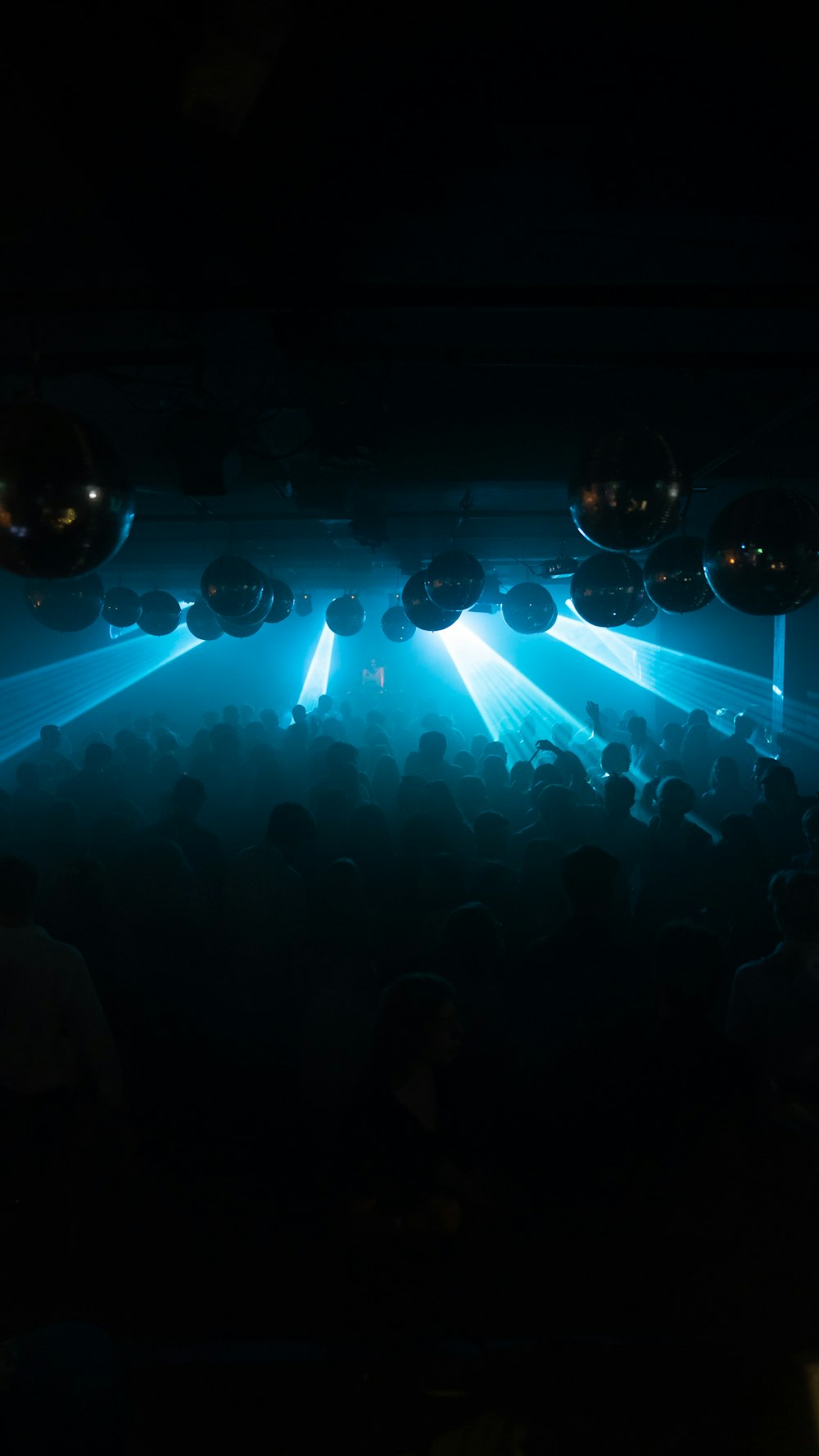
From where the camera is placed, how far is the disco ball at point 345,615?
855 cm

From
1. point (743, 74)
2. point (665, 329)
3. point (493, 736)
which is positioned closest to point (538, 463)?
point (665, 329)

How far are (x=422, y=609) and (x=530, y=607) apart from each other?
1.09 m

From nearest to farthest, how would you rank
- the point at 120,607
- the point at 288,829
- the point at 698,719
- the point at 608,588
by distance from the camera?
1. the point at 288,829
2. the point at 608,588
3. the point at 120,607
4. the point at 698,719

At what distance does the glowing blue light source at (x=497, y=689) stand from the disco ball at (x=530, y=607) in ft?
28.5

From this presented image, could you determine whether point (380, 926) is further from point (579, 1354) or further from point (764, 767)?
point (764, 767)

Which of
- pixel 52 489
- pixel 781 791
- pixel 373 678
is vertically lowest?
pixel 781 791

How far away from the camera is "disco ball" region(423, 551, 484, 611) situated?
A: 15.7 ft

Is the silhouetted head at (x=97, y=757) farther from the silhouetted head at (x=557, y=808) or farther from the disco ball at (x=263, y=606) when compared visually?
the silhouetted head at (x=557, y=808)

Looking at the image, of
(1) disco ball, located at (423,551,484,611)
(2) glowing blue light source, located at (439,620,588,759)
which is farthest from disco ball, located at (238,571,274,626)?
(2) glowing blue light source, located at (439,620,588,759)

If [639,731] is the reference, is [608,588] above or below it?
above

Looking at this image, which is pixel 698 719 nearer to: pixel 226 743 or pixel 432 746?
pixel 432 746

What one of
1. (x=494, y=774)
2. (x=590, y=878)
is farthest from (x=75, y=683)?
(x=590, y=878)

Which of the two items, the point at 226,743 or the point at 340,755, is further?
the point at 226,743

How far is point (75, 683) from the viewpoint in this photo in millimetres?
13109
